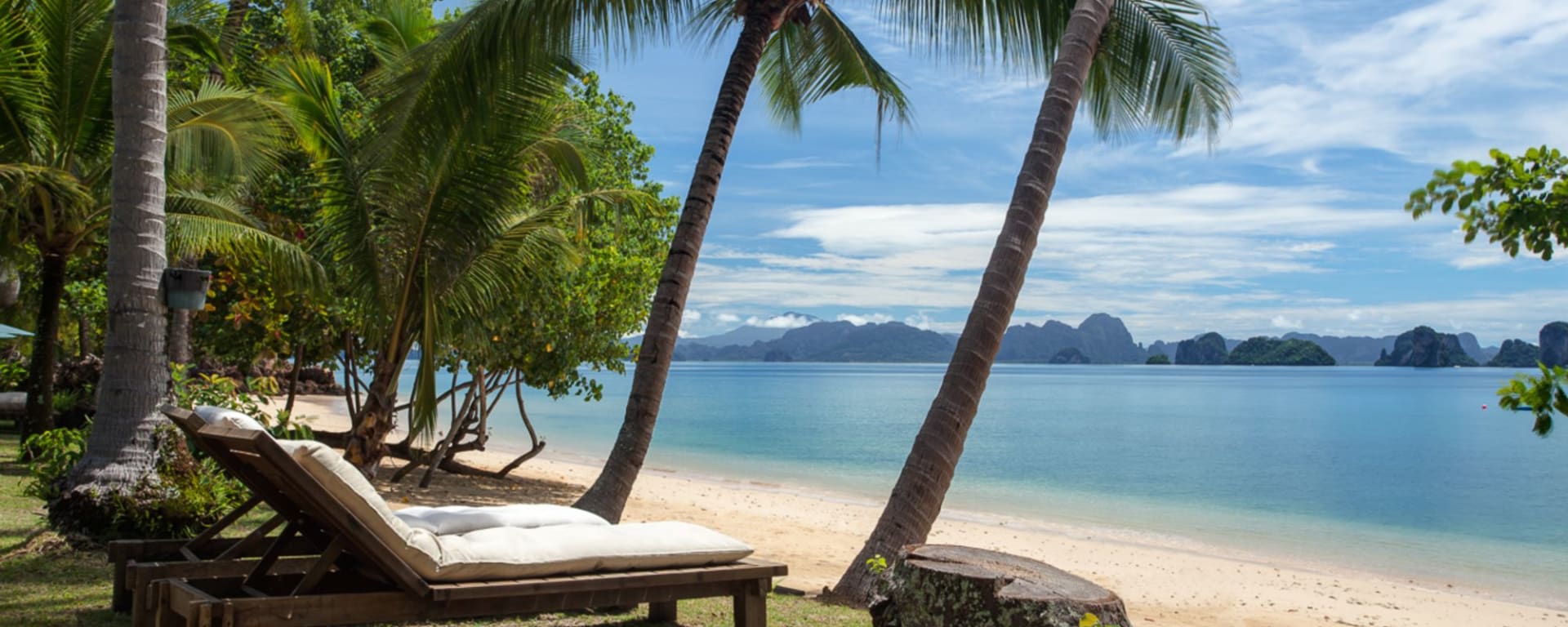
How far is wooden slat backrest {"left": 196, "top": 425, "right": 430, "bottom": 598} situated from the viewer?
135 inches

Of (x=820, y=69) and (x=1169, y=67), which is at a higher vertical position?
(x=820, y=69)

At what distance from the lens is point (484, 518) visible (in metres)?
4.26

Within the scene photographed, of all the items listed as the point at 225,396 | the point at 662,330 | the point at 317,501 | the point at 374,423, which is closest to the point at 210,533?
the point at 317,501

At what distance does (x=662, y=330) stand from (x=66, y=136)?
6.09 m

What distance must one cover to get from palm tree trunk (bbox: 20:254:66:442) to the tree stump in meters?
9.46

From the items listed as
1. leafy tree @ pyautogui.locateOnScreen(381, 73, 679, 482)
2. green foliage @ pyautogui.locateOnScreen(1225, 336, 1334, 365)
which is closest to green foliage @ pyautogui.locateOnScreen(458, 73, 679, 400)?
leafy tree @ pyautogui.locateOnScreen(381, 73, 679, 482)

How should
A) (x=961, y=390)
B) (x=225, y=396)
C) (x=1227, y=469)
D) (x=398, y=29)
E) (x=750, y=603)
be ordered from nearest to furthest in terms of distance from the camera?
(x=750, y=603) < (x=961, y=390) < (x=225, y=396) < (x=398, y=29) < (x=1227, y=469)

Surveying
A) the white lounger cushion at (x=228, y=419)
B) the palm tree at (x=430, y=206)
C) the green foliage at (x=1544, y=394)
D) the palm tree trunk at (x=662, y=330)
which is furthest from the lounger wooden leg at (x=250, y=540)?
the palm tree at (x=430, y=206)

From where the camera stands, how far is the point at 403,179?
30.5ft

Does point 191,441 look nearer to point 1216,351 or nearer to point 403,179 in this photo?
point 403,179

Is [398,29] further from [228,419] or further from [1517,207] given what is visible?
[1517,207]

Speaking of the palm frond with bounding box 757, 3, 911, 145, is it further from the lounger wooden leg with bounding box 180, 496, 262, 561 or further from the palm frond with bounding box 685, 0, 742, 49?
the lounger wooden leg with bounding box 180, 496, 262, 561

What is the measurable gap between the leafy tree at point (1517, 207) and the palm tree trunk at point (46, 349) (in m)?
11.6

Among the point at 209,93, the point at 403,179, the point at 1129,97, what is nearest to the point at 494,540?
the point at 403,179
